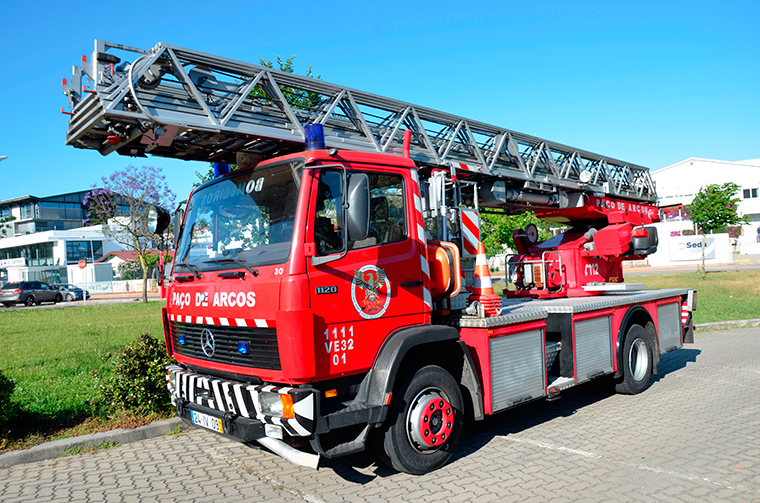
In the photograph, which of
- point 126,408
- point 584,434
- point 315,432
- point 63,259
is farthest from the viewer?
point 63,259

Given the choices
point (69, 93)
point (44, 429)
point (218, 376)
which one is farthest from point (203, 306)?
point (44, 429)

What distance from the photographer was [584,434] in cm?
565

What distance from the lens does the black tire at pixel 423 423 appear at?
4414mm

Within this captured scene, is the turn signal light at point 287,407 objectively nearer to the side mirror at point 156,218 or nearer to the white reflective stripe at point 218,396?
the white reflective stripe at point 218,396

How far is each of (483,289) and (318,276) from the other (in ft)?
6.89

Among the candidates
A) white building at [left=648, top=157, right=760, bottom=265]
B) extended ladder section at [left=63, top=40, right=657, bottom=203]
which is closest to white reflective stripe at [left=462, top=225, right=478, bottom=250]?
extended ladder section at [left=63, top=40, right=657, bottom=203]

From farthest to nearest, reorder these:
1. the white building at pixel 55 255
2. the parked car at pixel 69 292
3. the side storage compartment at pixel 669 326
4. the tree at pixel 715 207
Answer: the white building at pixel 55 255, the parked car at pixel 69 292, the tree at pixel 715 207, the side storage compartment at pixel 669 326

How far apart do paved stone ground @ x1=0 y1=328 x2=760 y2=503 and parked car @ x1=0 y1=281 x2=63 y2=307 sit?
34437mm

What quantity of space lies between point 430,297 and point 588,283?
457 centimetres

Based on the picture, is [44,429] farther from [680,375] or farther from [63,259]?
[63,259]

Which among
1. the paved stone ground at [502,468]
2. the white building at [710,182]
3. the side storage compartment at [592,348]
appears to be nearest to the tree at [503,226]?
the side storage compartment at [592,348]

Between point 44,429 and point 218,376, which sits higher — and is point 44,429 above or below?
below

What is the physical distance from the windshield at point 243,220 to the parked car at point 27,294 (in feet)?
116

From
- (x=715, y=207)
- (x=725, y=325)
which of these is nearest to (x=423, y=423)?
(x=725, y=325)
